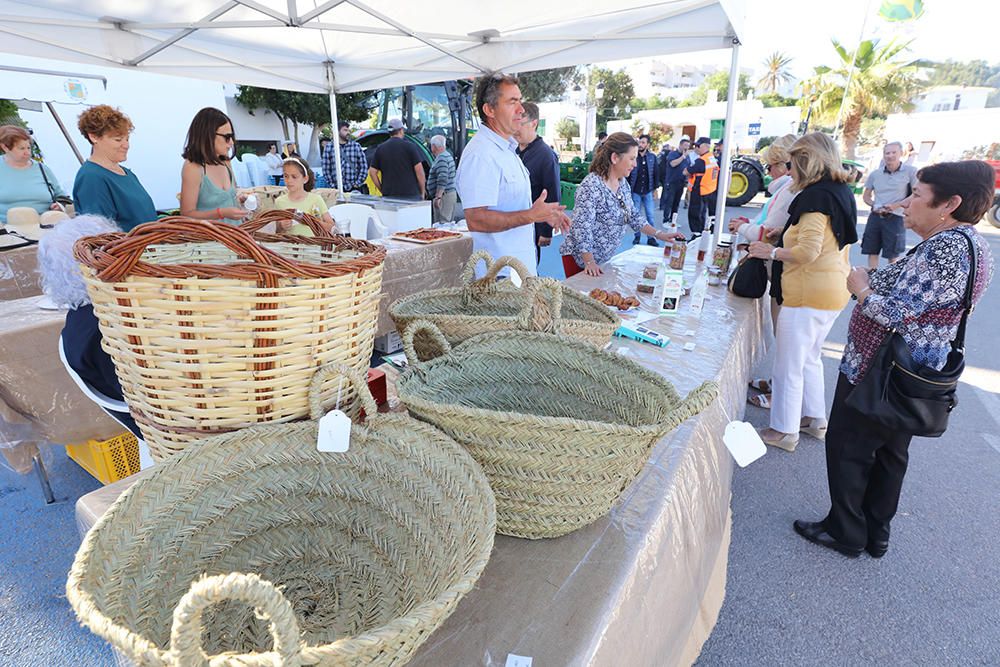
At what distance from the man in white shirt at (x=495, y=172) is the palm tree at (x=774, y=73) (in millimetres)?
53463

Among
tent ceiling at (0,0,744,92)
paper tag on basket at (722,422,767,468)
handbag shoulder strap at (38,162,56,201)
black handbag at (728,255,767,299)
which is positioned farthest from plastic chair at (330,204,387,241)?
paper tag on basket at (722,422,767,468)

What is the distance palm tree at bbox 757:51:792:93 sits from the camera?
44.9 m

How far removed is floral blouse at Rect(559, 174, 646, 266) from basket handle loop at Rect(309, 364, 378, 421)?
89.1 inches

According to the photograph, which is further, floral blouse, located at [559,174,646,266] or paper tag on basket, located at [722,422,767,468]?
floral blouse, located at [559,174,646,266]

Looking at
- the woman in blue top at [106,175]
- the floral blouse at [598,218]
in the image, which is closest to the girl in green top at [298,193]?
the woman in blue top at [106,175]

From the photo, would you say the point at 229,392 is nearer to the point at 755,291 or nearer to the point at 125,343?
the point at 125,343

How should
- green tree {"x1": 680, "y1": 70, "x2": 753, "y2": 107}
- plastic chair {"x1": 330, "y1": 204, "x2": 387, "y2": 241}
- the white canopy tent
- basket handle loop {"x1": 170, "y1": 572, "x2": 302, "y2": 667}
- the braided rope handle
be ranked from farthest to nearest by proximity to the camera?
green tree {"x1": 680, "y1": 70, "x2": 753, "y2": 107} → plastic chair {"x1": 330, "y1": 204, "x2": 387, "y2": 241} → the white canopy tent → the braided rope handle → basket handle loop {"x1": 170, "y1": 572, "x2": 302, "y2": 667}

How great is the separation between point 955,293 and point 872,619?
109 cm

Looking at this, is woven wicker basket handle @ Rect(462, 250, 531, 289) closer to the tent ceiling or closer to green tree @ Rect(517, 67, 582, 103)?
the tent ceiling

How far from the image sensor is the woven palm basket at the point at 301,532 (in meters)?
0.69

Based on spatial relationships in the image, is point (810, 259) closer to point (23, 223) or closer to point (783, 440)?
point (783, 440)

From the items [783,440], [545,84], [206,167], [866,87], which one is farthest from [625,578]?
[545,84]

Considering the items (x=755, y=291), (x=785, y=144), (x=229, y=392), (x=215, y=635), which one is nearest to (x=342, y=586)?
(x=215, y=635)

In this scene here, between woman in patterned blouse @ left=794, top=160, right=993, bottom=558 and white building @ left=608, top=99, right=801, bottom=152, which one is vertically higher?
white building @ left=608, top=99, right=801, bottom=152
